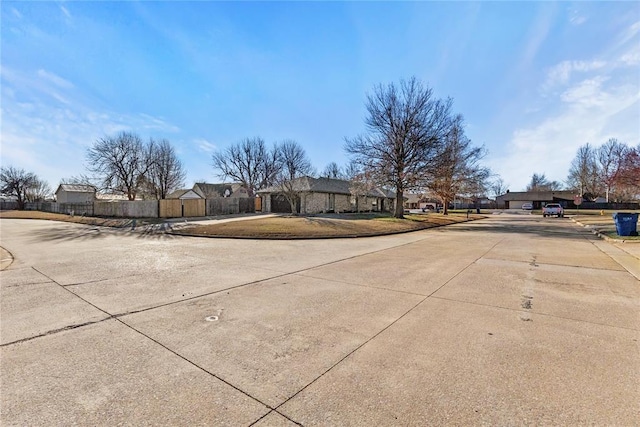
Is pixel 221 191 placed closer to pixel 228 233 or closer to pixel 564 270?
pixel 228 233

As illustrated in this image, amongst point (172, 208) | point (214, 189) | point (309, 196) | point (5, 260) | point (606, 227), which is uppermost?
point (214, 189)

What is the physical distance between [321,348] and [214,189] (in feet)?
186

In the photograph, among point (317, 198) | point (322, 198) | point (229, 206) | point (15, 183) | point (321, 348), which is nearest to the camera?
point (321, 348)

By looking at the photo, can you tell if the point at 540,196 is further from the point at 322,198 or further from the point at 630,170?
the point at 322,198

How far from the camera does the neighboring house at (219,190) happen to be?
54.2m

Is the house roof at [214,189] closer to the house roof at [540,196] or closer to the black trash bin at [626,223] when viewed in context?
the black trash bin at [626,223]

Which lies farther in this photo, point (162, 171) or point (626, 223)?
point (162, 171)

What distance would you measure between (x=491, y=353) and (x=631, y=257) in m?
9.52

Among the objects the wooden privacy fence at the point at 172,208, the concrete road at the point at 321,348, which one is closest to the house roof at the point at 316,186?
the wooden privacy fence at the point at 172,208

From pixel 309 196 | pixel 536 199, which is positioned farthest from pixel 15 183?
pixel 536 199

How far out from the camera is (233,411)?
227cm

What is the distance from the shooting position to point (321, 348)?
3.32m

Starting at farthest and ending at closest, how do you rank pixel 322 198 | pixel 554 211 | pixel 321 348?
pixel 554 211 → pixel 322 198 → pixel 321 348

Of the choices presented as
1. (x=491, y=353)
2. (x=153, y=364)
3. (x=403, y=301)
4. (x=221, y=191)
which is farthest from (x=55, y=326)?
(x=221, y=191)
